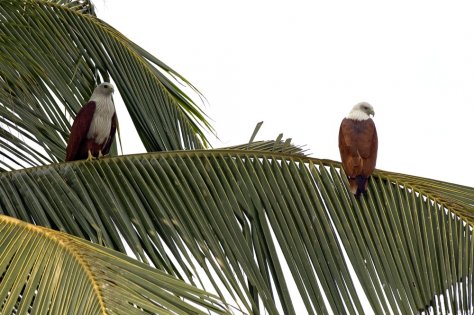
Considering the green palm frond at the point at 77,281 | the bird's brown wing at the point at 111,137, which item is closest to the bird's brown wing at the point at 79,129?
the bird's brown wing at the point at 111,137

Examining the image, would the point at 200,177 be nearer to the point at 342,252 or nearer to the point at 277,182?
the point at 277,182

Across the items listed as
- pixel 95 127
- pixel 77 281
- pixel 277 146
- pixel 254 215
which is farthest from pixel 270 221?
pixel 95 127

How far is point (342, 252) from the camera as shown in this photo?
4605mm

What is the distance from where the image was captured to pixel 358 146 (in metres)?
5.84

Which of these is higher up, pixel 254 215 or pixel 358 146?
pixel 358 146

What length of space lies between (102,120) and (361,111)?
1869 mm

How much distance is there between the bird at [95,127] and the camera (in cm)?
632

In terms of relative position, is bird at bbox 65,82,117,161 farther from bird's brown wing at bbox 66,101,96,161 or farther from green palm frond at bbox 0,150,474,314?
green palm frond at bbox 0,150,474,314

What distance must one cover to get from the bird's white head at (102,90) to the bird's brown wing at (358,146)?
1.54m

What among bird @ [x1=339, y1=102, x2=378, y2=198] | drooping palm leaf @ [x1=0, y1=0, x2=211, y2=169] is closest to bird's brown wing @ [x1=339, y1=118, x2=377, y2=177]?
bird @ [x1=339, y1=102, x2=378, y2=198]

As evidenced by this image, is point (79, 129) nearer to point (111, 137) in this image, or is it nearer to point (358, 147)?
point (111, 137)

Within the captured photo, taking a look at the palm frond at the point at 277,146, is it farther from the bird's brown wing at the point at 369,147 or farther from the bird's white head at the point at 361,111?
the bird's white head at the point at 361,111

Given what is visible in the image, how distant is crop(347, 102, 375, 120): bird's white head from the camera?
6465mm

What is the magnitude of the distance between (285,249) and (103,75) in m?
2.23
